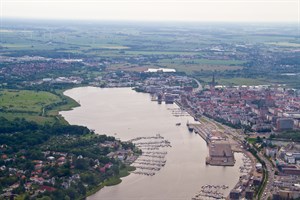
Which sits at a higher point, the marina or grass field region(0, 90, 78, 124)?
the marina

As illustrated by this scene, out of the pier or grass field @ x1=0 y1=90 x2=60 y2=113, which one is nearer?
Answer: the pier

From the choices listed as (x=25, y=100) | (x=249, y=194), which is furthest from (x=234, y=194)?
(x=25, y=100)

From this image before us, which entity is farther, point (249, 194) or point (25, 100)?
point (25, 100)

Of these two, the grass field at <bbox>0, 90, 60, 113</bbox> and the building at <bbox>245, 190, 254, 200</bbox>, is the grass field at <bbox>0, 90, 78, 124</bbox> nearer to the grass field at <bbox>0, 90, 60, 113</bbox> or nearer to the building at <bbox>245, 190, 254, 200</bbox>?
the grass field at <bbox>0, 90, 60, 113</bbox>

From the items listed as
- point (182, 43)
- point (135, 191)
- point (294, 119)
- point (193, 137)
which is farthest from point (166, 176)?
point (182, 43)

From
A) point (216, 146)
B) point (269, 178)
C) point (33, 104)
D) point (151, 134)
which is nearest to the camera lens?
point (269, 178)

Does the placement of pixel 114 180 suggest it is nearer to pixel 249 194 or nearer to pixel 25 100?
pixel 249 194

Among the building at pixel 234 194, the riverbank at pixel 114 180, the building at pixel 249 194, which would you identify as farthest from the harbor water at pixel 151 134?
the building at pixel 249 194

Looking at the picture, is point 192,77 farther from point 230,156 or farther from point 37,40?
point 37,40

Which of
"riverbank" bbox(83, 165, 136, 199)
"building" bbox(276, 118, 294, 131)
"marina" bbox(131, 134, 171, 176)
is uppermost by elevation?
"building" bbox(276, 118, 294, 131)

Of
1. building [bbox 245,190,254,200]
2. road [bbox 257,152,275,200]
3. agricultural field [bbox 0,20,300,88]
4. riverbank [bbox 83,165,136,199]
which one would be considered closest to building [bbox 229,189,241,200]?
building [bbox 245,190,254,200]

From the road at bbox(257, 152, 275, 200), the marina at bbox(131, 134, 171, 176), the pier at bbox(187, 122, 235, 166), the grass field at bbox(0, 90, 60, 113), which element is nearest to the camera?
the road at bbox(257, 152, 275, 200)
